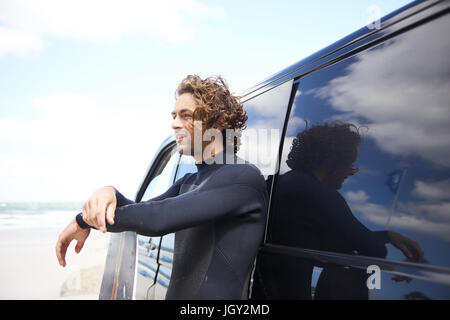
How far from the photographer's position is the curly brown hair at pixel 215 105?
165 cm

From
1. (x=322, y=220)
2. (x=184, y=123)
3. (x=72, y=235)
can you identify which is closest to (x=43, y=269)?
(x=72, y=235)

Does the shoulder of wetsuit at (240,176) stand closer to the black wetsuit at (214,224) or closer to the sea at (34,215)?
Result: the black wetsuit at (214,224)

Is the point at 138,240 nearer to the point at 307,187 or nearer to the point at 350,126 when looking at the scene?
the point at 307,187

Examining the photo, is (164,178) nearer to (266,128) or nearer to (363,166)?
(266,128)

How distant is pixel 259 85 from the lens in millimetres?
1843

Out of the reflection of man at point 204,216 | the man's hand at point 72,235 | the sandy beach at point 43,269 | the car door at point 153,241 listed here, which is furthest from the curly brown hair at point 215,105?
the sandy beach at point 43,269

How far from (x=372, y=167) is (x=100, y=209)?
89 centimetres

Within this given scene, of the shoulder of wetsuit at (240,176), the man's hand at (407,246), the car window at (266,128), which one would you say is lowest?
the man's hand at (407,246)

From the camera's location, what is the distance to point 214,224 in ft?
4.67

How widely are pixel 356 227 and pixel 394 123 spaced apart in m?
0.32

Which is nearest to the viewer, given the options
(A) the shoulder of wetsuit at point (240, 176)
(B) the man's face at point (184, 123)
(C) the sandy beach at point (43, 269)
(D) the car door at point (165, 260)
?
(A) the shoulder of wetsuit at point (240, 176)

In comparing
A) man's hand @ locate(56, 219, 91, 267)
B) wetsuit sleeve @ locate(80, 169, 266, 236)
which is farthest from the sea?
wetsuit sleeve @ locate(80, 169, 266, 236)

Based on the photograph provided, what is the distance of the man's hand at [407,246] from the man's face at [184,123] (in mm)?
922

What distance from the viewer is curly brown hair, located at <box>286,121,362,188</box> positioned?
1.18 metres
